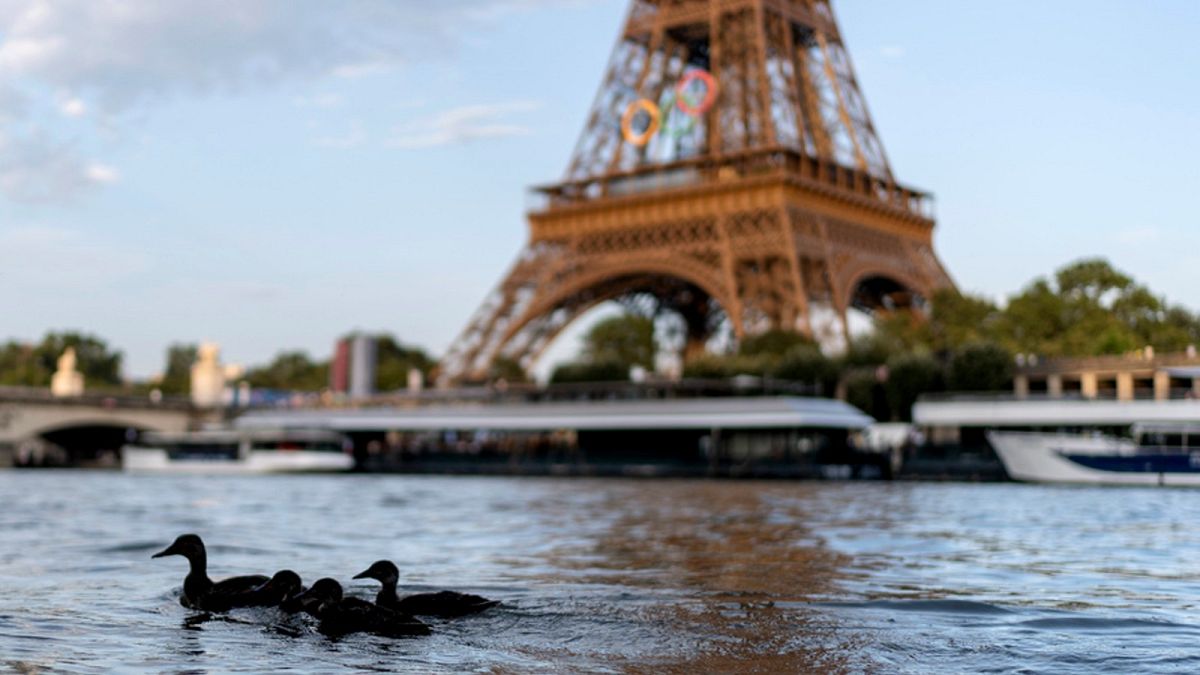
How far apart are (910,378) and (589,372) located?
692 inches

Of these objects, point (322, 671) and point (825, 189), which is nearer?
point (322, 671)

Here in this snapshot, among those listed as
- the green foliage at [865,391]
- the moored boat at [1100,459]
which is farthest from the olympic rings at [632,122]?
the moored boat at [1100,459]

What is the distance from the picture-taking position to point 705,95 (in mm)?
68438

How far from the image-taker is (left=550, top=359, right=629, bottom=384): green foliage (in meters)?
69.5

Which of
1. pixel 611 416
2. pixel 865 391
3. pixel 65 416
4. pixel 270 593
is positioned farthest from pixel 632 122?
pixel 270 593

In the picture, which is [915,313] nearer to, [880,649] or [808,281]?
[808,281]

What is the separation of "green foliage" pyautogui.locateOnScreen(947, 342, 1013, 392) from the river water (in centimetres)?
2984

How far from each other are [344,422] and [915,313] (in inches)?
1189

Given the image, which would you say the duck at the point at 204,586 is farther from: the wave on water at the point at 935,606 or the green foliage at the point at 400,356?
the green foliage at the point at 400,356

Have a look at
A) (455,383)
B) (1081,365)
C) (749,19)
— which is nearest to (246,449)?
(455,383)

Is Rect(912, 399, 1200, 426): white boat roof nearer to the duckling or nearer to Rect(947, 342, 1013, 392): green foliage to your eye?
Rect(947, 342, 1013, 392): green foliage

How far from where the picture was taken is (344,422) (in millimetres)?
67875

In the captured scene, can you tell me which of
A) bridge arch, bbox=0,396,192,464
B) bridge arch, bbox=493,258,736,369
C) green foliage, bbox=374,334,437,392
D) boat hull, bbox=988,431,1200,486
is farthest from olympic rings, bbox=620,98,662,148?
green foliage, bbox=374,334,437,392

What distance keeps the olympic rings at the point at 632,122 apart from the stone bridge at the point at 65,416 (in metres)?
33.9
